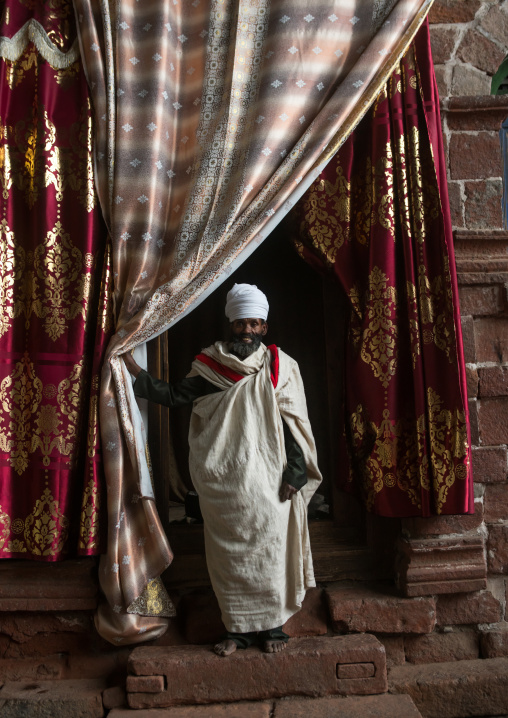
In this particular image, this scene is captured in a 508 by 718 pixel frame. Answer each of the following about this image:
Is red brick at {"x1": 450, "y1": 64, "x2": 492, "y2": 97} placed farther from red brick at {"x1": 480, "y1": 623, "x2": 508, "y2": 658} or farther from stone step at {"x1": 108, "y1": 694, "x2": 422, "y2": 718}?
stone step at {"x1": 108, "y1": 694, "x2": 422, "y2": 718}

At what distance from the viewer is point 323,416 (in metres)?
3.86

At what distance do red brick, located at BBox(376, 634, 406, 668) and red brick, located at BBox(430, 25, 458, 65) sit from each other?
2.69m

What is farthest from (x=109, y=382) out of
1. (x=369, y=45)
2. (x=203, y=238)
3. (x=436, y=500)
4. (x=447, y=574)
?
(x=369, y=45)

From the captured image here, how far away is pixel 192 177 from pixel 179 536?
1.77 metres

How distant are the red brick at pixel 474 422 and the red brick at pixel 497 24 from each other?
1.76 m

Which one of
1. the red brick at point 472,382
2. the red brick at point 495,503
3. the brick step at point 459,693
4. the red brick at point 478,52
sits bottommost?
the brick step at point 459,693

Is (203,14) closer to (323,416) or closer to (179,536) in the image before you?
(323,416)

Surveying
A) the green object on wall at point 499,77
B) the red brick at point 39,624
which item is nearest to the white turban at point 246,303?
the red brick at point 39,624

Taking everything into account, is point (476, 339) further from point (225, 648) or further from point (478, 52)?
point (225, 648)

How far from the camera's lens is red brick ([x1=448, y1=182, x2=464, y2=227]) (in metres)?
2.99

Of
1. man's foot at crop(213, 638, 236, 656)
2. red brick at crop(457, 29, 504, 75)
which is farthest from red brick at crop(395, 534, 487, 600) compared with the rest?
red brick at crop(457, 29, 504, 75)

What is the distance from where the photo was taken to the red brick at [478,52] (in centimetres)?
307

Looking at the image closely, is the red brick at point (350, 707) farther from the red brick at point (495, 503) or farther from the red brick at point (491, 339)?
the red brick at point (491, 339)

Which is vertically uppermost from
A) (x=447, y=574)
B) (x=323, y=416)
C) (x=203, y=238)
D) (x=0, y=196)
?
(x=0, y=196)
